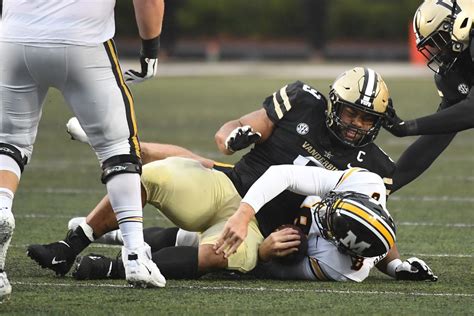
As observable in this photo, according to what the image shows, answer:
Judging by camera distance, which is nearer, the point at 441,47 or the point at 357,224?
the point at 357,224

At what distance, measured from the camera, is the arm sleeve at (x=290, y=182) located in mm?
4699

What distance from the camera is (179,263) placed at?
15.9ft

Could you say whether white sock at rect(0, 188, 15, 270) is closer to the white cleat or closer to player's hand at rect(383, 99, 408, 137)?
the white cleat

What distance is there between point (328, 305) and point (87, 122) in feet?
3.77

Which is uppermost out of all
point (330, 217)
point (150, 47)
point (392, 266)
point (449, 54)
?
point (150, 47)

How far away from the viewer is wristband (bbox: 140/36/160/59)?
478 cm

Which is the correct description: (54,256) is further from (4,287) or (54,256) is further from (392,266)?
(392,266)

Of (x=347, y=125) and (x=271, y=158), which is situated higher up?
(x=347, y=125)

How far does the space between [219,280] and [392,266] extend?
2.50ft

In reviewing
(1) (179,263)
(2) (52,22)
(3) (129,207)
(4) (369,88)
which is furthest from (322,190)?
(2) (52,22)

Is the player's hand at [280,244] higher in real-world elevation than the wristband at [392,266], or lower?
higher

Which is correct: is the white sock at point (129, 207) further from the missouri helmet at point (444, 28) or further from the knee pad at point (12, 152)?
the missouri helmet at point (444, 28)

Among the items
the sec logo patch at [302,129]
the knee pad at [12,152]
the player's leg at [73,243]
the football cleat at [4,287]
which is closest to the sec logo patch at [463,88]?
the sec logo patch at [302,129]

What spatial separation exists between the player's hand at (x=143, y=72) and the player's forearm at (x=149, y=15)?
4.7 inches
